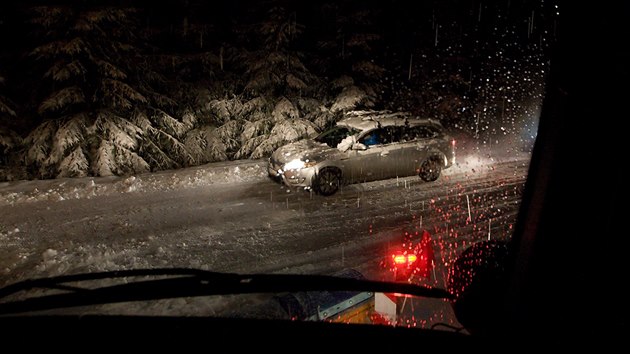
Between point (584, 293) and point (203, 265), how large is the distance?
559 centimetres

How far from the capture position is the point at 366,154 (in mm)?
10336

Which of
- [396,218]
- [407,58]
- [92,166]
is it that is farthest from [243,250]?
[407,58]

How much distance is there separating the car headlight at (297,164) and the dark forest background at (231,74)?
17.0ft

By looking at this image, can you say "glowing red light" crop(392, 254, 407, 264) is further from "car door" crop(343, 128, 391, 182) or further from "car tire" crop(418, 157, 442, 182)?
"car tire" crop(418, 157, 442, 182)

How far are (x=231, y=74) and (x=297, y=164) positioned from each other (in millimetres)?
7744

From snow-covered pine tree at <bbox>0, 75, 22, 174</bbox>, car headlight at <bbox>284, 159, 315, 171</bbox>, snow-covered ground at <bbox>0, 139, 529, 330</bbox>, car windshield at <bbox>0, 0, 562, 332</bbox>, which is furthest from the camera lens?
snow-covered pine tree at <bbox>0, 75, 22, 174</bbox>

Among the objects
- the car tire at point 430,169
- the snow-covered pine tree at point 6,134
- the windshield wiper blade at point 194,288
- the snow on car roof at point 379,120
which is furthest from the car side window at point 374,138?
the snow-covered pine tree at point 6,134

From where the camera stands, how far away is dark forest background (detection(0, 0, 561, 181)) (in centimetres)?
1229

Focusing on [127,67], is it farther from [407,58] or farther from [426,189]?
[407,58]

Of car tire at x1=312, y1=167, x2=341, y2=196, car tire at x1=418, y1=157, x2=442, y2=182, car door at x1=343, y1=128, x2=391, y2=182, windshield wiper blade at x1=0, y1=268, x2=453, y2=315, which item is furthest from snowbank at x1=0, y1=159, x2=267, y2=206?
windshield wiper blade at x1=0, y1=268, x2=453, y2=315

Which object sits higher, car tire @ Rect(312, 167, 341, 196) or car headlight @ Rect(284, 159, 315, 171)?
car headlight @ Rect(284, 159, 315, 171)

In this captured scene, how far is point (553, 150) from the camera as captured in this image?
49.1 inches

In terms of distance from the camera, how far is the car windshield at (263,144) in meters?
6.19

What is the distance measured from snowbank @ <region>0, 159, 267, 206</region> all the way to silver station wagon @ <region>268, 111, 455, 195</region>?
2046 mm
